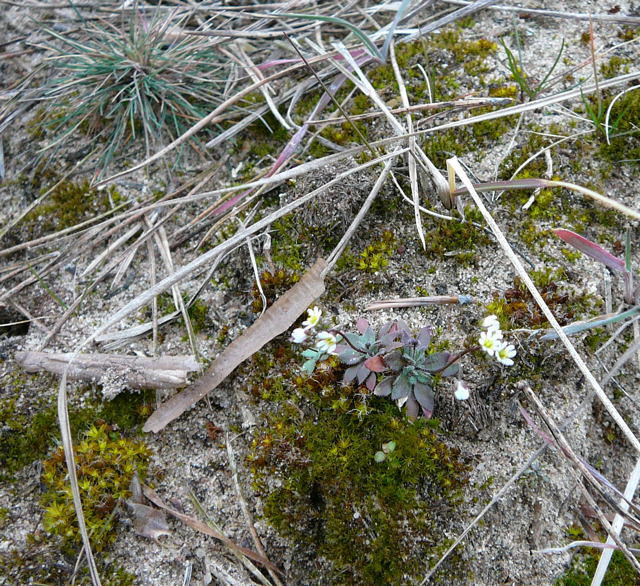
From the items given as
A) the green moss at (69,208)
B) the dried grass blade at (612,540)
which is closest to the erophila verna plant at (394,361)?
the dried grass blade at (612,540)

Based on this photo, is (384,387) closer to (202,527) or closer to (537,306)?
(537,306)

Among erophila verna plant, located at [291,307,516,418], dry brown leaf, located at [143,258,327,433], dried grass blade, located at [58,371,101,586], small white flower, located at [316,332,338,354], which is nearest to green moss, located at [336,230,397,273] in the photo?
→ dry brown leaf, located at [143,258,327,433]

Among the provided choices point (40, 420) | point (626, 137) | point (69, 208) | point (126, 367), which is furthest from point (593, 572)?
point (69, 208)

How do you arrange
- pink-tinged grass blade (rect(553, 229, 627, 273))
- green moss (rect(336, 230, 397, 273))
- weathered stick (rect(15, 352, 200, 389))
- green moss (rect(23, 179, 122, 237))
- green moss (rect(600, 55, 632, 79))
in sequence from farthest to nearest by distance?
green moss (rect(23, 179, 122, 237))
green moss (rect(600, 55, 632, 79))
green moss (rect(336, 230, 397, 273))
weathered stick (rect(15, 352, 200, 389))
pink-tinged grass blade (rect(553, 229, 627, 273))

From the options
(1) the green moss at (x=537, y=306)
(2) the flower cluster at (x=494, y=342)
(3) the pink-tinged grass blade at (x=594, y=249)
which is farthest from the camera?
(1) the green moss at (x=537, y=306)

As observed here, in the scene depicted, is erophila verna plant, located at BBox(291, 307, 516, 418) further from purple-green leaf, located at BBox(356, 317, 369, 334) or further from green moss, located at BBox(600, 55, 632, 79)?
green moss, located at BBox(600, 55, 632, 79)

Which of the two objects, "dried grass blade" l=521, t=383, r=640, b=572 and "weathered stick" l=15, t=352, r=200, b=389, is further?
"weathered stick" l=15, t=352, r=200, b=389

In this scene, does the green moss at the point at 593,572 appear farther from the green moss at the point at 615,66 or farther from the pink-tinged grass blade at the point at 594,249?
the green moss at the point at 615,66
